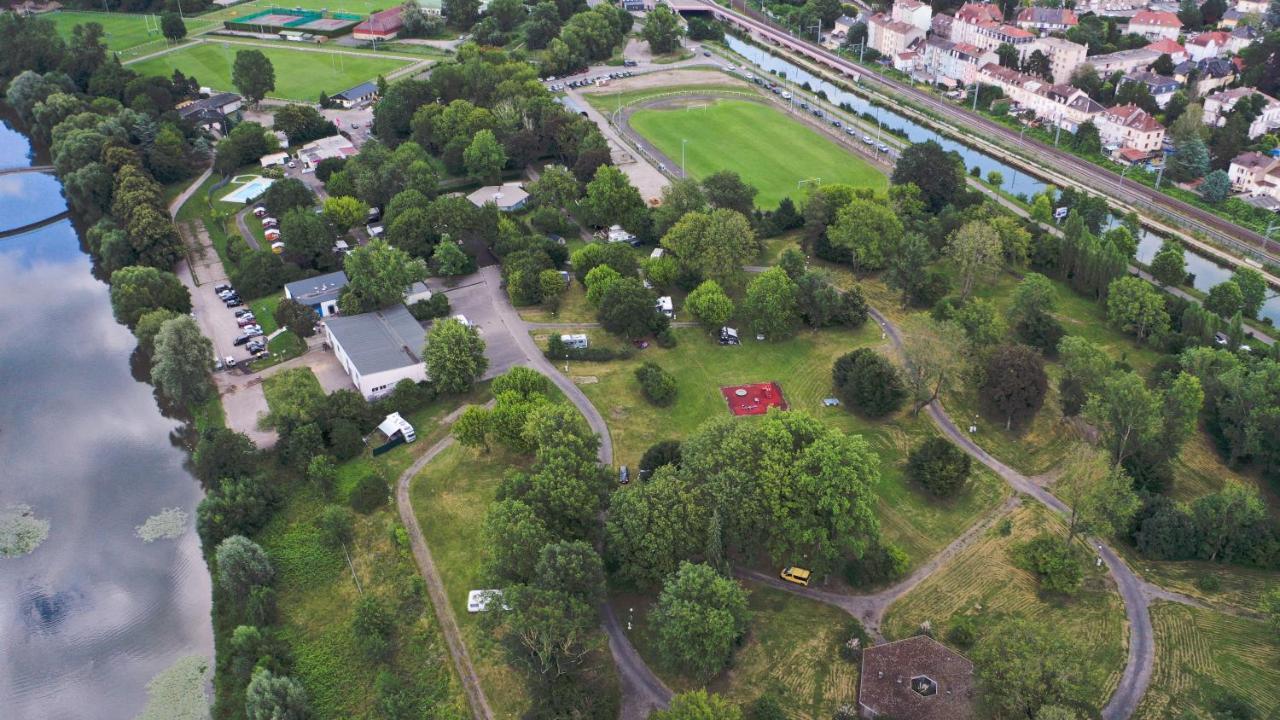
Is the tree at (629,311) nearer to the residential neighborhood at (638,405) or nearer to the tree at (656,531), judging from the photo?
the residential neighborhood at (638,405)

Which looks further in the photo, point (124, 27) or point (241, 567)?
point (124, 27)

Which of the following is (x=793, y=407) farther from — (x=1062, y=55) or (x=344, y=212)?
(x=1062, y=55)

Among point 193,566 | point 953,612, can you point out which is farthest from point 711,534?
point 193,566

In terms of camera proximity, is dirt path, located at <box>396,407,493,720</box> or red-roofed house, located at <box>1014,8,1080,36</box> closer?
dirt path, located at <box>396,407,493,720</box>

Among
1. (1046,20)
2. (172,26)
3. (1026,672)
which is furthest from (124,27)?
(1026,672)

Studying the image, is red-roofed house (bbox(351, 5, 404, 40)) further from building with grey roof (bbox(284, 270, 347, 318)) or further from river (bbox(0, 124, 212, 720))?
building with grey roof (bbox(284, 270, 347, 318))

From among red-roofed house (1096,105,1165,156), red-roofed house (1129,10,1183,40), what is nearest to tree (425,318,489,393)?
red-roofed house (1096,105,1165,156)
